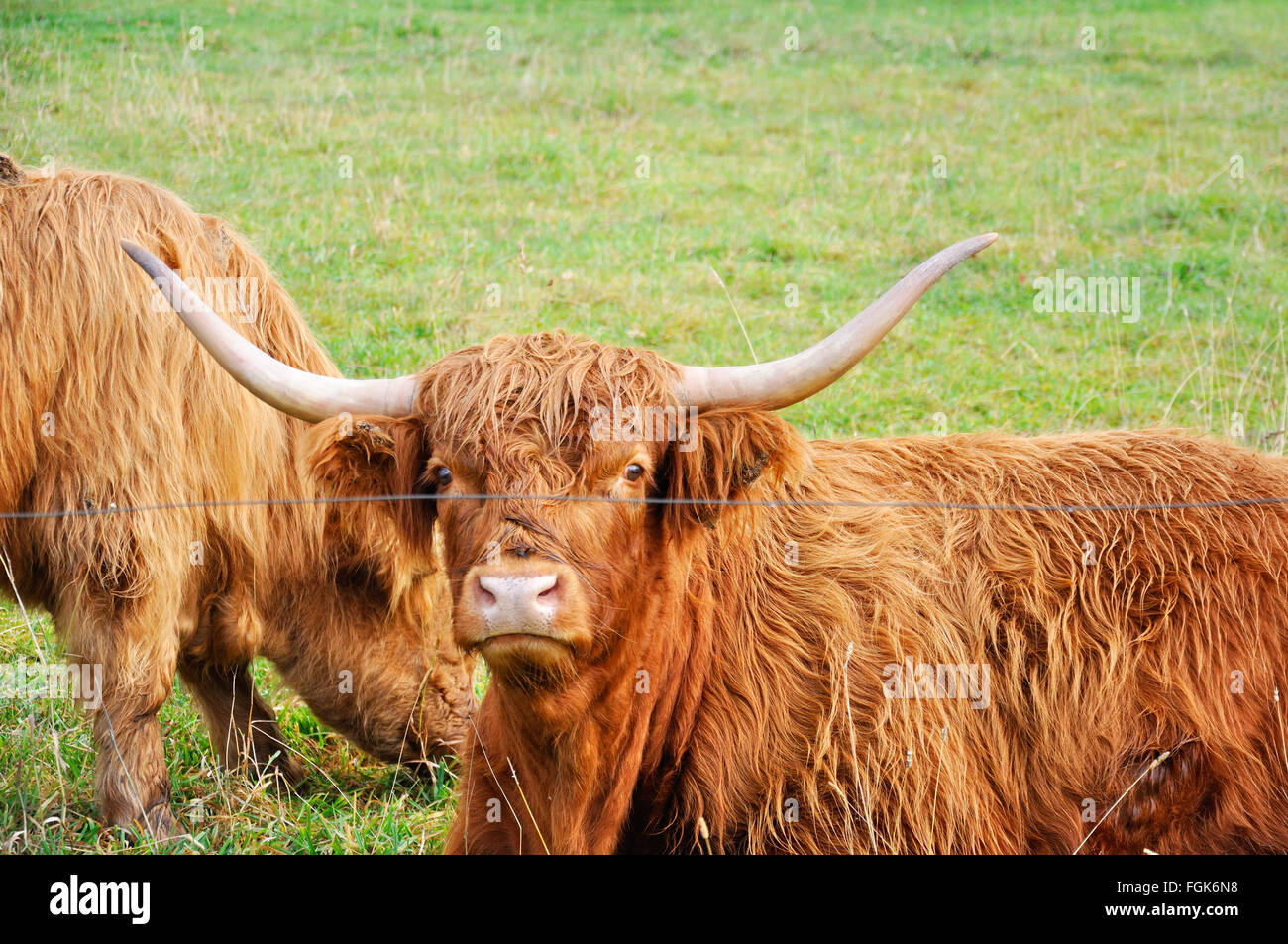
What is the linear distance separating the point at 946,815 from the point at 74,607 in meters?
2.50

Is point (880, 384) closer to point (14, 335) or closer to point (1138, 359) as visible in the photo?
point (1138, 359)

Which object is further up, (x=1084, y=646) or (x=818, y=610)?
(x=818, y=610)

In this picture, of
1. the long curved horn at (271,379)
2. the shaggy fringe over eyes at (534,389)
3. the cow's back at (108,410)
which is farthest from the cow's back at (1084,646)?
the cow's back at (108,410)

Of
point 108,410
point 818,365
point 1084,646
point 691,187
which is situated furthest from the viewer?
point 691,187

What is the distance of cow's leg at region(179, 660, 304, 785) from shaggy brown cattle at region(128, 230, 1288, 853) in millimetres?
1187

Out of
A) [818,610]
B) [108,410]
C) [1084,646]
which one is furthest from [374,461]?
[1084,646]

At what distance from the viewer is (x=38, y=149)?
891cm

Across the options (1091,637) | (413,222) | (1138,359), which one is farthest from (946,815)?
(413,222)

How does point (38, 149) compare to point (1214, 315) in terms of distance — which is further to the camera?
point (38, 149)

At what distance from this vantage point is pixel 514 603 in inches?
104

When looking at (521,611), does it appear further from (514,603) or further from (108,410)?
(108,410)

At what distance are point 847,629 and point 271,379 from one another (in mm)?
1592

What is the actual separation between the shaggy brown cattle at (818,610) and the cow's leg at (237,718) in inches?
46.8

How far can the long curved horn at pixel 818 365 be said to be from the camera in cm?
280
